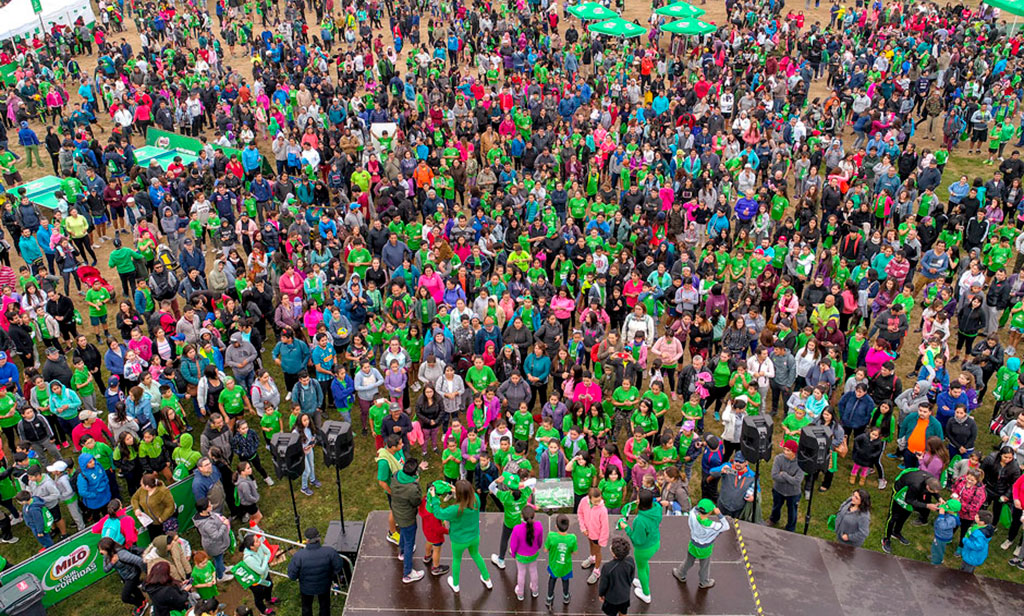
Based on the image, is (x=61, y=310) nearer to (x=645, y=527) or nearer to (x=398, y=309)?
(x=398, y=309)

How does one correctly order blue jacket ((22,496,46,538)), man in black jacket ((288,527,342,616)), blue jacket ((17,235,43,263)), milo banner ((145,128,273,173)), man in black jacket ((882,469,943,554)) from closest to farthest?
1. man in black jacket ((288,527,342,616))
2. man in black jacket ((882,469,943,554))
3. blue jacket ((22,496,46,538))
4. blue jacket ((17,235,43,263))
5. milo banner ((145,128,273,173))

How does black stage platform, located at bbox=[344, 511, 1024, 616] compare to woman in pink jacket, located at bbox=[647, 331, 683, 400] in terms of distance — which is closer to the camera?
black stage platform, located at bbox=[344, 511, 1024, 616]

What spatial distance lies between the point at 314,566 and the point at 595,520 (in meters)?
3.11

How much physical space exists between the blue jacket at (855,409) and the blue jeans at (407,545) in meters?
6.23

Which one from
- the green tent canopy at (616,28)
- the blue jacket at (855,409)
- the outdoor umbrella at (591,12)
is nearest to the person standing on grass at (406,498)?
the blue jacket at (855,409)

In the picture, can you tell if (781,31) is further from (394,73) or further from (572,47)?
(394,73)

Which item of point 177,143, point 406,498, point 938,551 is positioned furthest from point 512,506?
point 177,143

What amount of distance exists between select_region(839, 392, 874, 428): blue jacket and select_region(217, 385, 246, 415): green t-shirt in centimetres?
849

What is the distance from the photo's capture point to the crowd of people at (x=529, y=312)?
10438 millimetres

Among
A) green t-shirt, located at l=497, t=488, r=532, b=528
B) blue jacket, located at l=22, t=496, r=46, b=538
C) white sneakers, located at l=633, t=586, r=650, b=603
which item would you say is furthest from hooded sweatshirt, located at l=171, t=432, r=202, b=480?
white sneakers, located at l=633, t=586, r=650, b=603

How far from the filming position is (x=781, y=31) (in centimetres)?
3123

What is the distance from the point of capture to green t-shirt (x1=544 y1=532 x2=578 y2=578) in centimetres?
880

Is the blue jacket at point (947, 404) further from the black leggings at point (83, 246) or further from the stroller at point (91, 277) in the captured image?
the black leggings at point (83, 246)

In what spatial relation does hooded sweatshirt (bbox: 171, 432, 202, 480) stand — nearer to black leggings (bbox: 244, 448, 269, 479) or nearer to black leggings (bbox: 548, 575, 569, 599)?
black leggings (bbox: 244, 448, 269, 479)
